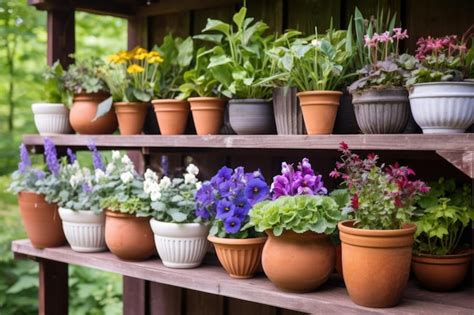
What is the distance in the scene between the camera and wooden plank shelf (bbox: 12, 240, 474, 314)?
1.61 meters

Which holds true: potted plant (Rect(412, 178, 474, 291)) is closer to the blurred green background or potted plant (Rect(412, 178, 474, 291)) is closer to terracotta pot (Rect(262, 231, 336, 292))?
terracotta pot (Rect(262, 231, 336, 292))

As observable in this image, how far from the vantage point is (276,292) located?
1756 millimetres

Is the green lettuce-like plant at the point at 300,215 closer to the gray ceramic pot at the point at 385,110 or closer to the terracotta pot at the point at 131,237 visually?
the gray ceramic pot at the point at 385,110

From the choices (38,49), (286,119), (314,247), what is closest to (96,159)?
(286,119)

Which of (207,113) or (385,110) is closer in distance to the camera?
(385,110)

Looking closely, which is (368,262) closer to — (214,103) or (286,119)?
(286,119)

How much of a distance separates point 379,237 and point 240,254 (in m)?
0.48

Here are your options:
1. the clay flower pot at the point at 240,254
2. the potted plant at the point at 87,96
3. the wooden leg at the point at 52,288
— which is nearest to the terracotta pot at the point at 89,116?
the potted plant at the point at 87,96

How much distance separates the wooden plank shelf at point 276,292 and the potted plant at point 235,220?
56 mm

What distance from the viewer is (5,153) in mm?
4047

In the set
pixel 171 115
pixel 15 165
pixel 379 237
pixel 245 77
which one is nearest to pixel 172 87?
pixel 171 115

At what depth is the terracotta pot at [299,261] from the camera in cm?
171

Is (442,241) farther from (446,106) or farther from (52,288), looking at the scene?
(52,288)

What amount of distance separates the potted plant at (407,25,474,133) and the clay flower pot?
61 centimetres
